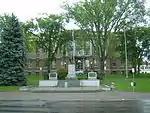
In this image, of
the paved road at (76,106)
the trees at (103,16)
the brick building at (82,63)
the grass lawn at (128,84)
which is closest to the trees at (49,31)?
the trees at (103,16)

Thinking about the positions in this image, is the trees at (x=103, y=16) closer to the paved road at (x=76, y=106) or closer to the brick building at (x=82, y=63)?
the paved road at (x=76, y=106)

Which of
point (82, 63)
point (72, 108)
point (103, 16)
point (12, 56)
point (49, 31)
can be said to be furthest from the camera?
point (82, 63)

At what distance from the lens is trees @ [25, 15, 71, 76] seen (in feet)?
237

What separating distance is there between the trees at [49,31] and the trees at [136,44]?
13.6 m

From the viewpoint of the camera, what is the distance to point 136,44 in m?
83.4

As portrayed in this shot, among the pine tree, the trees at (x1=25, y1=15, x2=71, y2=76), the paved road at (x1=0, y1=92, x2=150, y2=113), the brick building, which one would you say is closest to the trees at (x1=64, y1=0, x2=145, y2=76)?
the trees at (x1=25, y1=15, x2=71, y2=76)

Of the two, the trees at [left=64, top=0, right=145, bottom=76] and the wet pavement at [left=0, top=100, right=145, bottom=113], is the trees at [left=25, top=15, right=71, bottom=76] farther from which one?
the wet pavement at [left=0, top=100, right=145, bottom=113]

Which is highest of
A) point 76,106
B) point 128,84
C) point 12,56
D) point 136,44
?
point 136,44

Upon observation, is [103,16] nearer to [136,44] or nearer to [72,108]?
[136,44]

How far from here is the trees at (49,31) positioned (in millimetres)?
72375

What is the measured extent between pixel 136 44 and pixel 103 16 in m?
23.3

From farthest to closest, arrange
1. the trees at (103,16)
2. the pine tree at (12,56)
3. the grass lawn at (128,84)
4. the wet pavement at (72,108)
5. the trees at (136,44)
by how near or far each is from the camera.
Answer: the trees at (136,44) → the trees at (103,16) → the pine tree at (12,56) → the grass lawn at (128,84) → the wet pavement at (72,108)

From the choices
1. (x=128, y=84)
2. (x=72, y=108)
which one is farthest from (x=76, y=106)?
(x=128, y=84)

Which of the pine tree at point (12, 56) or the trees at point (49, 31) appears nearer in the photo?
the pine tree at point (12, 56)
